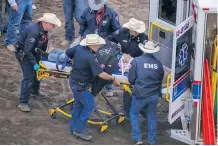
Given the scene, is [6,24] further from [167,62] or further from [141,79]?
[141,79]

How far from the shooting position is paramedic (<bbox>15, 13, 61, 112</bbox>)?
32.4 feet

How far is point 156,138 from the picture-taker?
9.65 metres

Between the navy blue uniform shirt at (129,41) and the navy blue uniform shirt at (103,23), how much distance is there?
554 millimetres

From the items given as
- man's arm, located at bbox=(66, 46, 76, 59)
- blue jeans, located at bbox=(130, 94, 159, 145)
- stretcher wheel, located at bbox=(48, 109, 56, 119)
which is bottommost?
stretcher wheel, located at bbox=(48, 109, 56, 119)

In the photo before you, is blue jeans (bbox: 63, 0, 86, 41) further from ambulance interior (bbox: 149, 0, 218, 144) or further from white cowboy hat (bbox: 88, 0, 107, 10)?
ambulance interior (bbox: 149, 0, 218, 144)

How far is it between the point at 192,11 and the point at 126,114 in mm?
2007

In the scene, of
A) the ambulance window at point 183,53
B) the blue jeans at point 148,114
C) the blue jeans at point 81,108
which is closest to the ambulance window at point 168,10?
the ambulance window at point 183,53

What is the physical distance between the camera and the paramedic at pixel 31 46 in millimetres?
9875

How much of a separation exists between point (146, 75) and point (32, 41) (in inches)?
74.7

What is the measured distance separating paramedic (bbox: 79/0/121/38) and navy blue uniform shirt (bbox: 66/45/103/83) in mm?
1633

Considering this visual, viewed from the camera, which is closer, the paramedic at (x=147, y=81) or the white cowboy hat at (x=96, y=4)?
the paramedic at (x=147, y=81)

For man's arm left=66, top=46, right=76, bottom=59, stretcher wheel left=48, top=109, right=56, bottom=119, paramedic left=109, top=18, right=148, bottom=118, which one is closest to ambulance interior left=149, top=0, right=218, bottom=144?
paramedic left=109, top=18, right=148, bottom=118

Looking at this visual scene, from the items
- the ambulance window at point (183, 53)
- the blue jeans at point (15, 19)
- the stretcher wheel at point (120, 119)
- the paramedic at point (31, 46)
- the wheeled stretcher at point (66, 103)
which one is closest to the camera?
the ambulance window at point (183, 53)

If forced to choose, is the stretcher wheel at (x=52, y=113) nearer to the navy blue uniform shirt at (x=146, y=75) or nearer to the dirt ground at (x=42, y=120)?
the dirt ground at (x=42, y=120)
